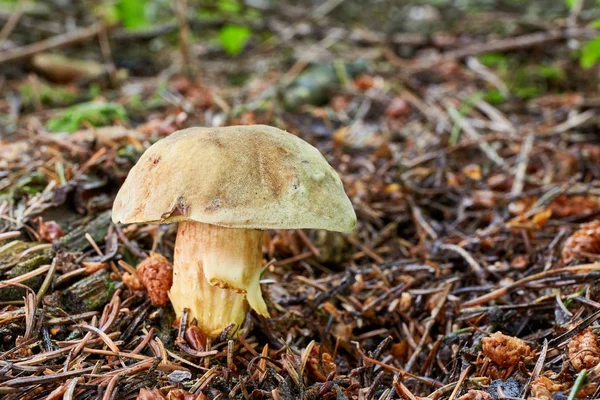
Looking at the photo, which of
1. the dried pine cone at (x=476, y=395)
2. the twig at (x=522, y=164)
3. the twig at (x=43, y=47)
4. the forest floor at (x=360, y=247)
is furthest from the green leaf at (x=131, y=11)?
the dried pine cone at (x=476, y=395)

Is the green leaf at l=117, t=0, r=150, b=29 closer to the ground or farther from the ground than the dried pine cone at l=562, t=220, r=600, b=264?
farther from the ground

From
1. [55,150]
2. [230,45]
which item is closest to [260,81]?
[230,45]

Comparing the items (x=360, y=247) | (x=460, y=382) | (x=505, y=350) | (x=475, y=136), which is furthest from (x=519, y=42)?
(x=460, y=382)

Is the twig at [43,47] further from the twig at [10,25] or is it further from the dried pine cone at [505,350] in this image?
the dried pine cone at [505,350]

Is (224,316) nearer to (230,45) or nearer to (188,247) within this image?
(188,247)

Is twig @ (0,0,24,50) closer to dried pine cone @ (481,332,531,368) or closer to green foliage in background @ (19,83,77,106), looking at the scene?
green foliage in background @ (19,83,77,106)

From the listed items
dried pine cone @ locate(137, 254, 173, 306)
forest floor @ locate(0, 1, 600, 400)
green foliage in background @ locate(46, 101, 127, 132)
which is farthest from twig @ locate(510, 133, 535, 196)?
green foliage in background @ locate(46, 101, 127, 132)

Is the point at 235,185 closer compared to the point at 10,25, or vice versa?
the point at 235,185

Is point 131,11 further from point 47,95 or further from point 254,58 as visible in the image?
point 254,58

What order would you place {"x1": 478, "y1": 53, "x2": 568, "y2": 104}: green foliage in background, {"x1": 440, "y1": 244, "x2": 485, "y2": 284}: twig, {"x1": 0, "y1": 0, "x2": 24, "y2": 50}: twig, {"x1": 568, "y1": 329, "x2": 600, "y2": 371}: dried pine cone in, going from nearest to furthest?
{"x1": 568, "y1": 329, "x2": 600, "y2": 371}: dried pine cone → {"x1": 440, "y1": 244, "x2": 485, "y2": 284}: twig → {"x1": 0, "y1": 0, "x2": 24, "y2": 50}: twig → {"x1": 478, "y1": 53, "x2": 568, "y2": 104}: green foliage in background
